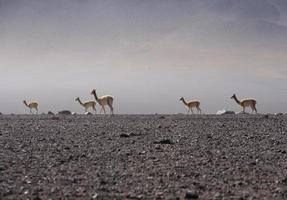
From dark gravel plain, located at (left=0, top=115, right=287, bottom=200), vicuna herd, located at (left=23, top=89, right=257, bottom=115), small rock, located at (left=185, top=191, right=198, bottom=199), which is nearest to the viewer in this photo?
small rock, located at (left=185, top=191, right=198, bottom=199)

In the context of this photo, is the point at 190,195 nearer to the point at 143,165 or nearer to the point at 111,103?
the point at 143,165

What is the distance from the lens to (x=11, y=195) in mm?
10977

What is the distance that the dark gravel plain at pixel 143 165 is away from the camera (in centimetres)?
1148

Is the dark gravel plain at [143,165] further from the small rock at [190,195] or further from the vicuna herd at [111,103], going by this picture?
the vicuna herd at [111,103]

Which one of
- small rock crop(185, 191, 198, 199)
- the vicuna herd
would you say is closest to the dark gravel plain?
small rock crop(185, 191, 198, 199)

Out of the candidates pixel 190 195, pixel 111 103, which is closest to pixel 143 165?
pixel 190 195

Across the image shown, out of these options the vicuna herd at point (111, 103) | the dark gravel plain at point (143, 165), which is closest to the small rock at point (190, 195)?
the dark gravel plain at point (143, 165)

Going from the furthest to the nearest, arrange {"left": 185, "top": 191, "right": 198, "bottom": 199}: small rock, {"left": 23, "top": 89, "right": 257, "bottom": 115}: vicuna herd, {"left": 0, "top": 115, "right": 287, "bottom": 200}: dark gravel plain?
{"left": 23, "top": 89, "right": 257, "bottom": 115}: vicuna herd
{"left": 0, "top": 115, "right": 287, "bottom": 200}: dark gravel plain
{"left": 185, "top": 191, "right": 198, "bottom": 199}: small rock

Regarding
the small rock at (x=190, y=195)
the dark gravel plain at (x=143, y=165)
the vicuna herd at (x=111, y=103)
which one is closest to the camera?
the small rock at (x=190, y=195)

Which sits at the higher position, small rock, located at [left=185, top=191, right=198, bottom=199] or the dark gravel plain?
the dark gravel plain

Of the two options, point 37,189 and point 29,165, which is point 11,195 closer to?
point 37,189

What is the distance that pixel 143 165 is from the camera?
14461mm

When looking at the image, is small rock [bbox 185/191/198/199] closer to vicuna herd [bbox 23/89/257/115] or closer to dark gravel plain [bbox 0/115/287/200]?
dark gravel plain [bbox 0/115/287/200]

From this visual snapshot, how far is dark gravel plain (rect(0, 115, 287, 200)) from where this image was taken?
11477 mm
